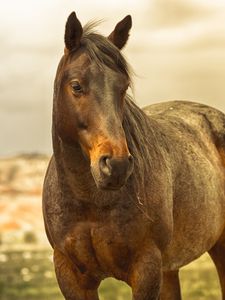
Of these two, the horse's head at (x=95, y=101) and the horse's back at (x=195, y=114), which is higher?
the horse's head at (x=95, y=101)

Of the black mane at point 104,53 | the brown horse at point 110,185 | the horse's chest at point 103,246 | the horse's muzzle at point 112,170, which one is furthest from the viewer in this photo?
the horse's chest at point 103,246

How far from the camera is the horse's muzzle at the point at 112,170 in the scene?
13.8 ft

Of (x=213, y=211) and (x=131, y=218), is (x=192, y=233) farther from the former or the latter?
(x=131, y=218)

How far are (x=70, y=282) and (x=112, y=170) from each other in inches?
51.9

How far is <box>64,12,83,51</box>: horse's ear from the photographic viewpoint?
4.62 meters

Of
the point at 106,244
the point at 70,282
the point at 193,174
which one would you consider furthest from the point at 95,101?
the point at 193,174

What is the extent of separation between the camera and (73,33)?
4.69 meters

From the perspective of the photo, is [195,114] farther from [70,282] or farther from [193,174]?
[70,282]

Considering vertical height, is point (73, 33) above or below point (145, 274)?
above

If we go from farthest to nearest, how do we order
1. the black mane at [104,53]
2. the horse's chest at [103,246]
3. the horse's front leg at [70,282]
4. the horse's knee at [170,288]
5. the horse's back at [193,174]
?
the horse's knee at [170,288] → the horse's back at [193,174] → the horse's front leg at [70,282] → the horse's chest at [103,246] → the black mane at [104,53]

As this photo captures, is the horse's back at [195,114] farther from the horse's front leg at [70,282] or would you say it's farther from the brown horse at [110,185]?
the horse's front leg at [70,282]

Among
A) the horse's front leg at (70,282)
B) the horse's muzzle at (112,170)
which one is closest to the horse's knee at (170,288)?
the horse's front leg at (70,282)

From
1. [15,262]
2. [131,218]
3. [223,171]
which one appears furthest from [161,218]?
[15,262]

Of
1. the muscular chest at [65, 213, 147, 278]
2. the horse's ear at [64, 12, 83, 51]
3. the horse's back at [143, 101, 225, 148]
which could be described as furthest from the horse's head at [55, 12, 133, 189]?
the horse's back at [143, 101, 225, 148]
